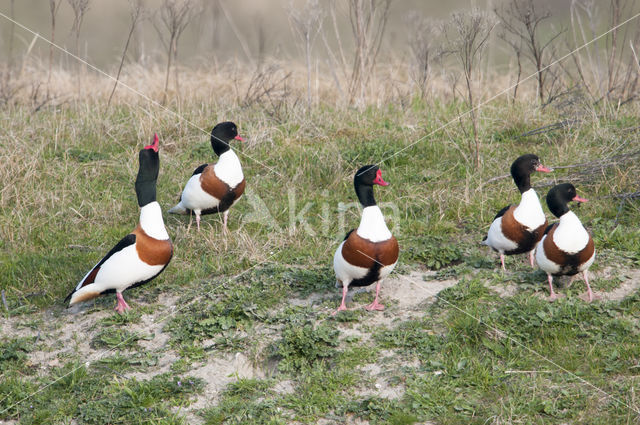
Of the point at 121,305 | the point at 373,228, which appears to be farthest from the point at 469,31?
the point at 121,305

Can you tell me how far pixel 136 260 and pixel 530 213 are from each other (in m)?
2.87

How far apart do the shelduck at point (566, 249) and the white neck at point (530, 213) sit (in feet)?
0.89

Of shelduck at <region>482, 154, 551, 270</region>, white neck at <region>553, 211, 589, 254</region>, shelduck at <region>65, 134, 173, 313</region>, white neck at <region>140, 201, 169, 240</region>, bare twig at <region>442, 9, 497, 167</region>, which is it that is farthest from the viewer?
bare twig at <region>442, 9, 497, 167</region>

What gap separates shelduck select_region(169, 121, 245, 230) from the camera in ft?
19.5

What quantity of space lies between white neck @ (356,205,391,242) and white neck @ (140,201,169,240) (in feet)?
4.68

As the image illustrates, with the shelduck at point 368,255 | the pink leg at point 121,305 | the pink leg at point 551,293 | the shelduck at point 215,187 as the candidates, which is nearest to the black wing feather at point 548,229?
the pink leg at point 551,293

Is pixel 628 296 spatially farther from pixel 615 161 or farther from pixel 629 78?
pixel 629 78

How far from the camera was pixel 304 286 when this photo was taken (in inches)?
201


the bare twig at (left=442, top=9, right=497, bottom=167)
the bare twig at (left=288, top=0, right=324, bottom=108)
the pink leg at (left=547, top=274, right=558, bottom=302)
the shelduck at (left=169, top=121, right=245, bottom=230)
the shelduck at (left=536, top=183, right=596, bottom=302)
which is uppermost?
the bare twig at (left=288, top=0, right=324, bottom=108)

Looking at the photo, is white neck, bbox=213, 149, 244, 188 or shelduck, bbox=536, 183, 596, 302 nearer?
shelduck, bbox=536, 183, 596, 302

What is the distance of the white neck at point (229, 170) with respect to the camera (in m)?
5.98

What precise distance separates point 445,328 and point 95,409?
2.23 meters

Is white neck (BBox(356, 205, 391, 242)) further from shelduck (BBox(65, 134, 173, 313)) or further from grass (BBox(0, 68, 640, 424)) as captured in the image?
shelduck (BBox(65, 134, 173, 313))

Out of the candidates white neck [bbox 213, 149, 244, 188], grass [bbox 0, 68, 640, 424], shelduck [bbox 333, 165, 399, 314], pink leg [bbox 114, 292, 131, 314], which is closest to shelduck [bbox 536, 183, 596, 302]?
grass [bbox 0, 68, 640, 424]
